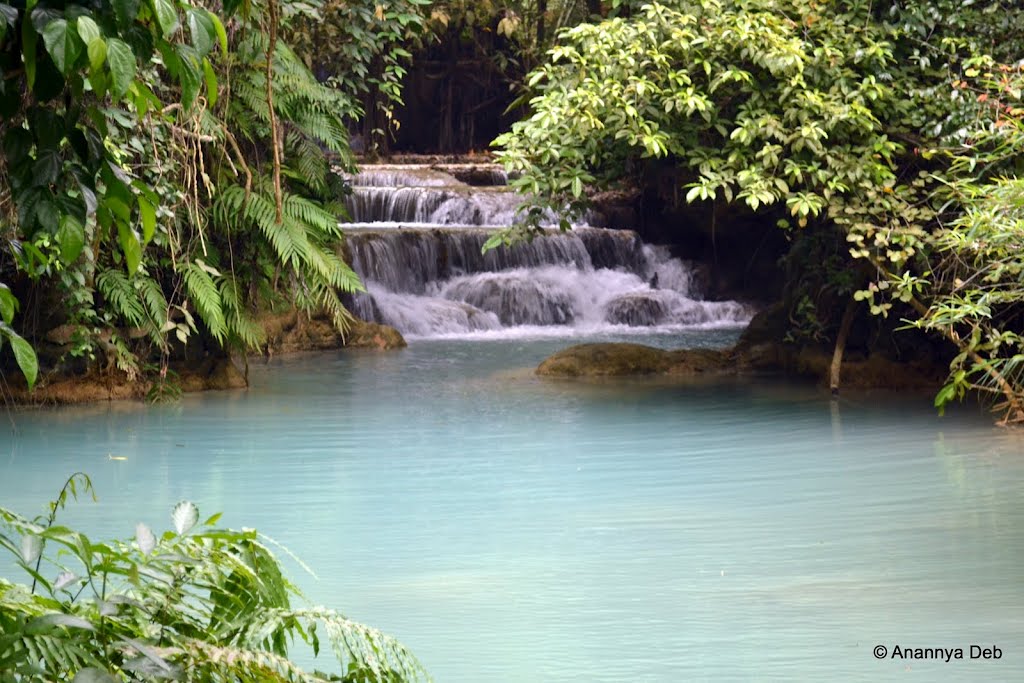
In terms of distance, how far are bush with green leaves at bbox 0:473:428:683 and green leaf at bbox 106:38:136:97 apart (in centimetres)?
67

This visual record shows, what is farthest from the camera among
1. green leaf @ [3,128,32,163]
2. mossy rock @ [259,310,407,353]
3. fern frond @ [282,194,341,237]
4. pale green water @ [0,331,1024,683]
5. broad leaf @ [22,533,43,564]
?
mossy rock @ [259,310,407,353]

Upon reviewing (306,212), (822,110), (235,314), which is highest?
(822,110)

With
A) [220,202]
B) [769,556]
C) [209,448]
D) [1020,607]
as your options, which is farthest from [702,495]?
[220,202]

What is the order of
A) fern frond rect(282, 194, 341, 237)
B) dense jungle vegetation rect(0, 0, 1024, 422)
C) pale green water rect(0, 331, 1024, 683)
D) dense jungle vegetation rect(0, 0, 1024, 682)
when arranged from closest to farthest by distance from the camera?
pale green water rect(0, 331, 1024, 683), dense jungle vegetation rect(0, 0, 1024, 682), dense jungle vegetation rect(0, 0, 1024, 422), fern frond rect(282, 194, 341, 237)

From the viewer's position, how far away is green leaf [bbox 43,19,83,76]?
6.30ft

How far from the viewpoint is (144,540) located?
7.38 feet

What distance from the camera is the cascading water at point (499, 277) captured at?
16.2m

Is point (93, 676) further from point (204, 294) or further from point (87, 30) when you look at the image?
point (204, 294)

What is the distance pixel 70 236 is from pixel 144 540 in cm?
51

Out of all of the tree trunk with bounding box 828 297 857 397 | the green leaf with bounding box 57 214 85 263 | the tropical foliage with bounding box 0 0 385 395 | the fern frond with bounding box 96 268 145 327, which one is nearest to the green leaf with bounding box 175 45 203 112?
the green leaf with bounding box 57 214 85 263

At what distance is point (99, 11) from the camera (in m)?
2.06

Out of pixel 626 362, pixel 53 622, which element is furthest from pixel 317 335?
pixel 53 622

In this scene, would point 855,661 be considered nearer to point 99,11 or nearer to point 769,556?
point 769,556

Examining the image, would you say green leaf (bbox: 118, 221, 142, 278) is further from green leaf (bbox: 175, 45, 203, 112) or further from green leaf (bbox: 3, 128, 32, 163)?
green leaf (bbox: 175, 45, 203, 112)
